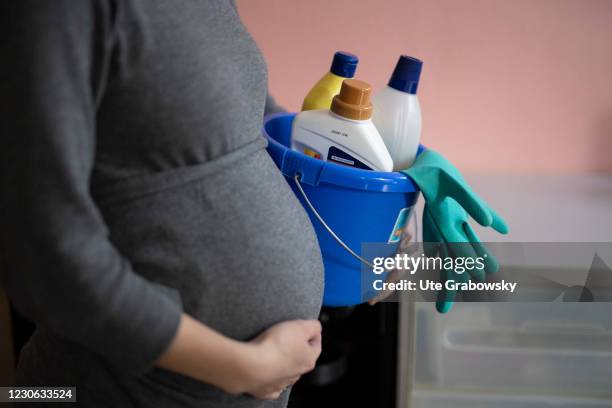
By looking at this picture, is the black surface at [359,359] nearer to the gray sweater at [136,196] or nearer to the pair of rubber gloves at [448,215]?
the pair of rubber gloves at [448,215]

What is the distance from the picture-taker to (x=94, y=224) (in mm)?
493

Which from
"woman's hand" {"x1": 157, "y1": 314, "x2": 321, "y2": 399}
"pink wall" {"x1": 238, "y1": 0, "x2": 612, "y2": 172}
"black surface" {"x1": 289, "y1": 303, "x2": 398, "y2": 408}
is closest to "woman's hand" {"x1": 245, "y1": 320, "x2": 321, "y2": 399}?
"woman's hand" {"x1": 157, "y1": 314, "x2": 321, "y2": 399}

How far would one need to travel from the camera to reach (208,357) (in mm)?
550

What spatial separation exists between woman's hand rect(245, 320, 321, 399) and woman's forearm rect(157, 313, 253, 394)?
14 mm

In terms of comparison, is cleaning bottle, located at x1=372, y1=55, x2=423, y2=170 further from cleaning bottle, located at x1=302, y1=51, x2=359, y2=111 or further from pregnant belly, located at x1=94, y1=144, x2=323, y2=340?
pregnant belly, located at x1=94, y1=144, x2=323, y2=340

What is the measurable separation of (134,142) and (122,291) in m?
0.12

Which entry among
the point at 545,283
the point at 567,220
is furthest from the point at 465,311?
the point at 567,220

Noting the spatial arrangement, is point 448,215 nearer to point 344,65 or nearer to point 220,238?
point 344,65

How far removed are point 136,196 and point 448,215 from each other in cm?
44

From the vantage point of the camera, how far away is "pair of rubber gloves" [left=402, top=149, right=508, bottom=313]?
806 millimetres

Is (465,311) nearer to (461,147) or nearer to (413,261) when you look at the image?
(413,261)

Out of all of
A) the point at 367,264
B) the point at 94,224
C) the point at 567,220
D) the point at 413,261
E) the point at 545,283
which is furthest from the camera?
the point at 567,220

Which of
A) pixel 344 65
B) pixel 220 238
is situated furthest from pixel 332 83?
pixel 220 238

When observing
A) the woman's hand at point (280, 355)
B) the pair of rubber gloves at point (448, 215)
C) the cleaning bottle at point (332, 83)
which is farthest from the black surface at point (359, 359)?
the woman's hand at point (280, 355)
